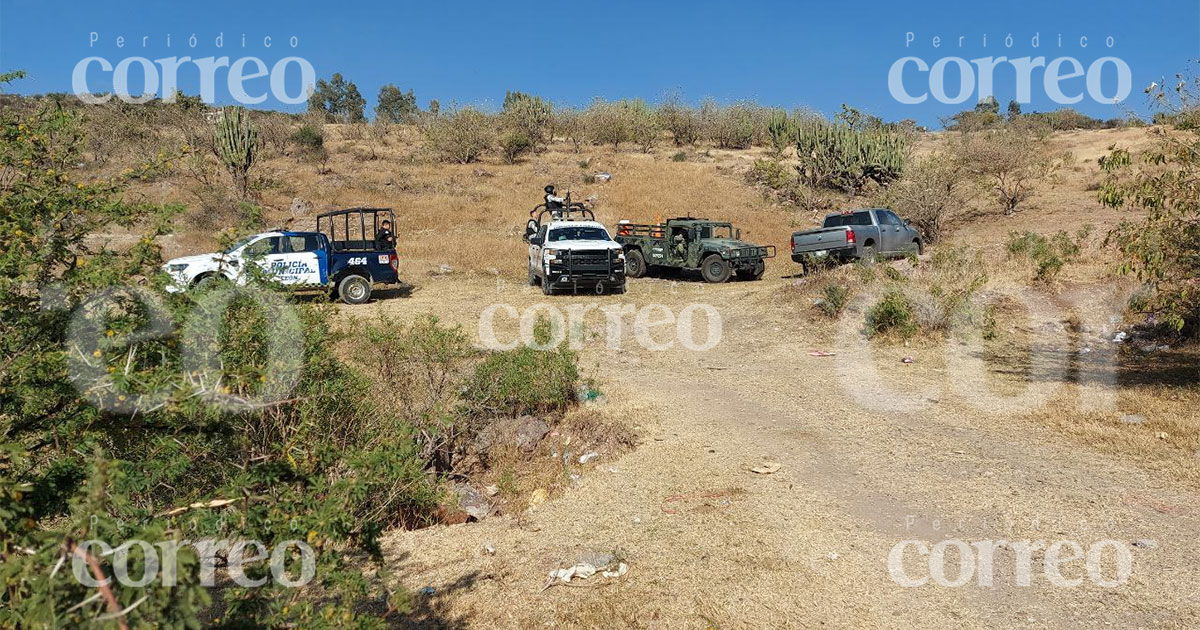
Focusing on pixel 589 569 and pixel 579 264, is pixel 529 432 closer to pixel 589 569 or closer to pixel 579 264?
pixel 589 569

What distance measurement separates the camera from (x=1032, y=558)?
5.40 metres

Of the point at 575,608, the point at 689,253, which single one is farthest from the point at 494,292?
the point at 575,608

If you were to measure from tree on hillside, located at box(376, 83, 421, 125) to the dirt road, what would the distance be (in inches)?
1966

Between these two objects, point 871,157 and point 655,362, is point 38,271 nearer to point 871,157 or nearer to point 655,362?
point 655,362

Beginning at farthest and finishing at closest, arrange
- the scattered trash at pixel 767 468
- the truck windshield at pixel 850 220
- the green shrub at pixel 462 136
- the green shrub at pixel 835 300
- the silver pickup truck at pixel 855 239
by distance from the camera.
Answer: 1. the green shrub at pixel 462 136
2. the truck windshield at pixel 850 220
3. the silver pickup truck at pixel 855 239
4. the green shrub at pixel 835 300
5. the scattered trash at pixel 767 468

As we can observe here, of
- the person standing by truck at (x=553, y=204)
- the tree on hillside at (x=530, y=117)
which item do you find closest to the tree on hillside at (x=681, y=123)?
the tree on hillside at (x=530, y=117)

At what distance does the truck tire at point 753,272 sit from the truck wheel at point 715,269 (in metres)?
0.53

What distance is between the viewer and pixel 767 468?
24.1 ft

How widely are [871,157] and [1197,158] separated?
2804 cm

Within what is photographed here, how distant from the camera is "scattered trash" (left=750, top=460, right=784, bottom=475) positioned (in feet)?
23.9

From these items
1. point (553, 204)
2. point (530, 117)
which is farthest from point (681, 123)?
point (553, 204)

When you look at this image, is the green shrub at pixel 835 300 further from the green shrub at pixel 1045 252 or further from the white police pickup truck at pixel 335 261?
the white police pickup truck at pixel 335 261

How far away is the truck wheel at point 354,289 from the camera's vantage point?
17344 millimetres

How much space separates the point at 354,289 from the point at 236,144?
17.5 meters
